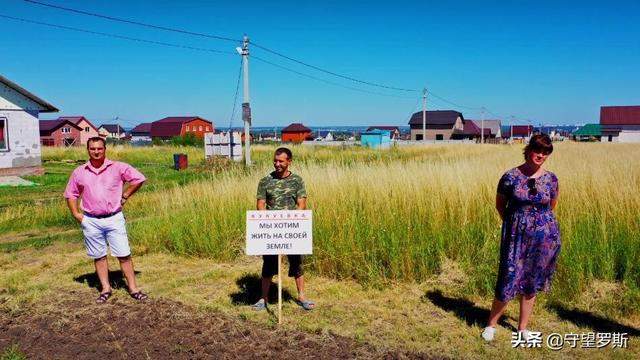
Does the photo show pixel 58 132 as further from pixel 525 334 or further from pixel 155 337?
pixel 525 334

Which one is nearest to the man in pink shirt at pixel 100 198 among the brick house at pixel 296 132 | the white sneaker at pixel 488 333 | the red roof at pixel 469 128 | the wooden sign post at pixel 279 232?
the wooden sign post at pixel 279 232

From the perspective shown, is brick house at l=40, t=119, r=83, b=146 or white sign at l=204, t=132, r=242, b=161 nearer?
white sign at l=204, t=132, r=242, b=161

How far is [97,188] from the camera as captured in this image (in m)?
4.97

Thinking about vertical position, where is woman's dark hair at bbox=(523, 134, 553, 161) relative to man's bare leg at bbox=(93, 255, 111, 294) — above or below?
above

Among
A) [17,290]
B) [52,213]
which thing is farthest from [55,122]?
[17,290]

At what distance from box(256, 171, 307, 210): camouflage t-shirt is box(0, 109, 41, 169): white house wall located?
17.1 metres

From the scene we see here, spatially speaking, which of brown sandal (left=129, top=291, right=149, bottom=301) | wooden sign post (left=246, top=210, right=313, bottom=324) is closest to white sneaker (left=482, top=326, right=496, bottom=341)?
wooden sign post (left=246, top=210, right=313, bottom=324)

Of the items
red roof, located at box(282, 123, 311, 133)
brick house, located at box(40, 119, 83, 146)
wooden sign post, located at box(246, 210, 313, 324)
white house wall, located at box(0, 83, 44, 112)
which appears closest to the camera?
wooden sign post, located at box(246, 210, 313, 324)

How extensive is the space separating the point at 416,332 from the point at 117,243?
10.6ft

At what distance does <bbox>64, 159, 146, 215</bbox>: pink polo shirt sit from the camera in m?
4.97

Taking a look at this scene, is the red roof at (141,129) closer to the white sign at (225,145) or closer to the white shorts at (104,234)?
the white sign at (225,145)

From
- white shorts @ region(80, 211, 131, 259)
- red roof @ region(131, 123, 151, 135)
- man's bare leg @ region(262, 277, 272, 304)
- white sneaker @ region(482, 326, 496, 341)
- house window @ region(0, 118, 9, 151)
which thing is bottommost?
white sneaker @ region(482, 326, 496, 341)

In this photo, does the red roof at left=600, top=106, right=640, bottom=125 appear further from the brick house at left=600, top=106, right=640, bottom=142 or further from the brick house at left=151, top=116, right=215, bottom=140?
the brick house at left=151, top=116, right=215, bottom=140

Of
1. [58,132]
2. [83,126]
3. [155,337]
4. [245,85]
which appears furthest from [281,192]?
[83,126]
